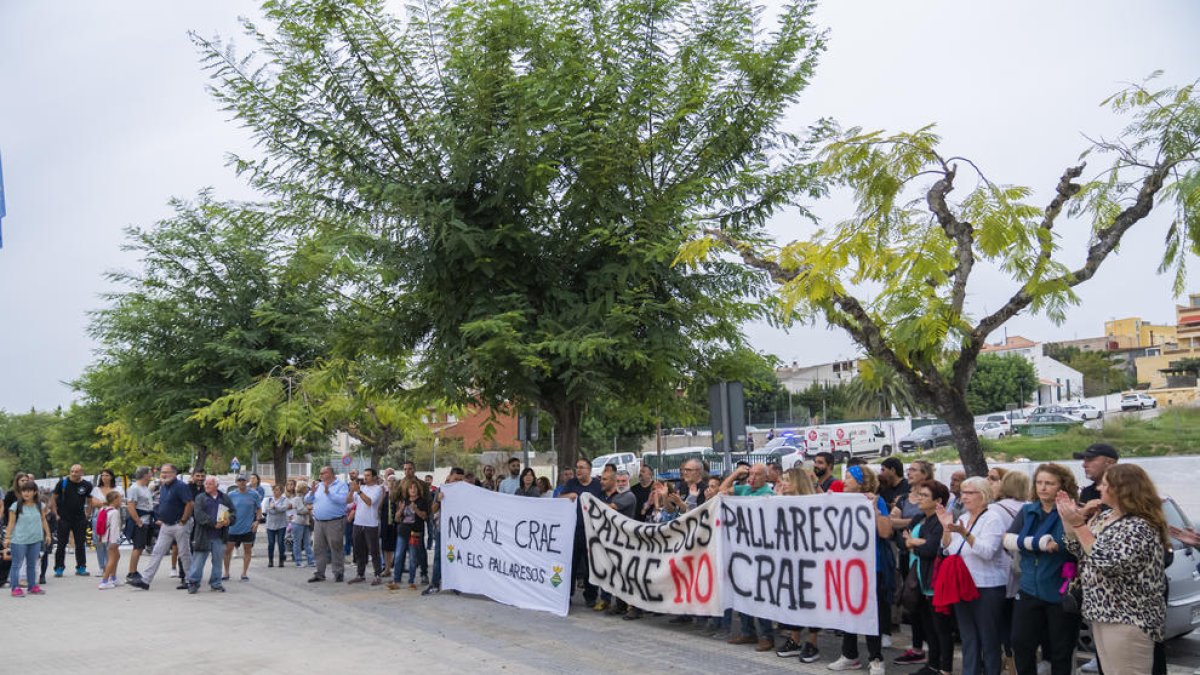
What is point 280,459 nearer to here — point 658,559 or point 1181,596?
point 658,559

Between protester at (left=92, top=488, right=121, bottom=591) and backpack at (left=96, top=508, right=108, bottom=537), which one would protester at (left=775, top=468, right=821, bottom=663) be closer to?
protester at (left=92, top=488, right=121, bottom=591)

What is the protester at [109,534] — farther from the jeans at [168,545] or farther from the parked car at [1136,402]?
the parked car at [1136,402]

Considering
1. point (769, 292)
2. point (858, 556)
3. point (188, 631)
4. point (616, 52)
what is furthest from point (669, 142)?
point (188, 631)

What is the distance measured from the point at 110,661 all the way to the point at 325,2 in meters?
9.18

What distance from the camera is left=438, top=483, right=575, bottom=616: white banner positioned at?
39.6ft

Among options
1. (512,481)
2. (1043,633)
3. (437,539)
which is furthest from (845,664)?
(512,481)

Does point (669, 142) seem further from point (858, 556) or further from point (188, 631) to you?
point (188, 631)

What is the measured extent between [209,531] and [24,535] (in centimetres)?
262

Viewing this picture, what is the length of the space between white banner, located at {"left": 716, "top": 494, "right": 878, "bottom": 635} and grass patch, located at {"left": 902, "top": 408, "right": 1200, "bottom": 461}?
28.3m

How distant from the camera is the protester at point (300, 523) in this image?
739 inches

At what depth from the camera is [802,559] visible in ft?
29.4

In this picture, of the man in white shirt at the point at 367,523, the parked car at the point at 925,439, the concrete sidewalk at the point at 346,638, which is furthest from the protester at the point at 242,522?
the parked car at the point at 925,439

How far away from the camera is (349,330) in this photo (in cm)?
1543

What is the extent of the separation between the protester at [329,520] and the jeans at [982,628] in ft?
34.0
